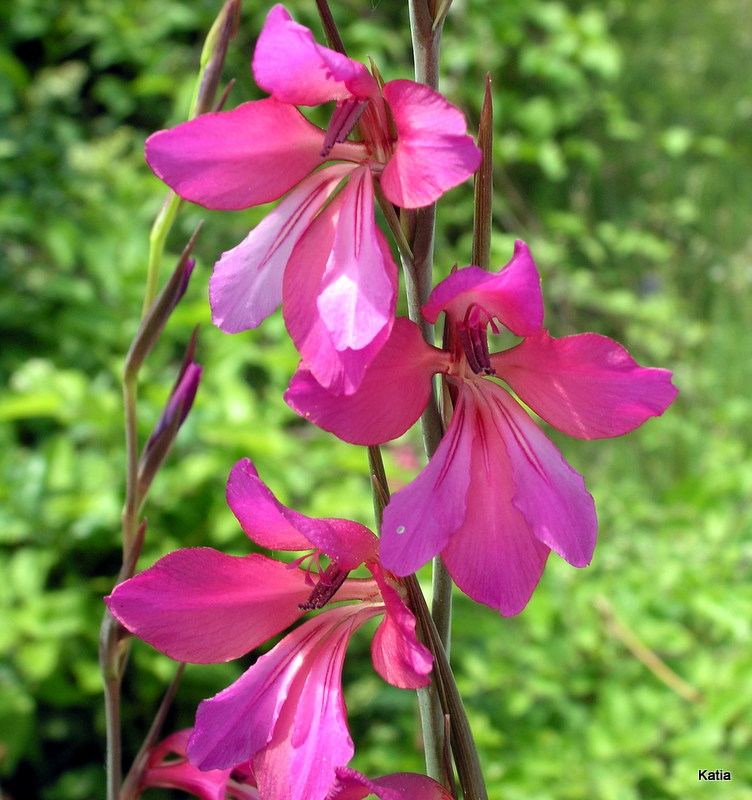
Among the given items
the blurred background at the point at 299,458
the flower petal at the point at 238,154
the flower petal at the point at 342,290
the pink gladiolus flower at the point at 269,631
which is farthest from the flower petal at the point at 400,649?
the blurred background at the point at 299,458

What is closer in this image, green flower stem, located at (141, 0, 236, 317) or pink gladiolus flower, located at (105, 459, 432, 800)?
Answer: pink gladiolus flower, located at (105, 459, 432, 800)

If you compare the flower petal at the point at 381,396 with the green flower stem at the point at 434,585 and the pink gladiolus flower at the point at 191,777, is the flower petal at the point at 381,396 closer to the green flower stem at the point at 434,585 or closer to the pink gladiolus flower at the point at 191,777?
the green flower stem at the point at 434,585

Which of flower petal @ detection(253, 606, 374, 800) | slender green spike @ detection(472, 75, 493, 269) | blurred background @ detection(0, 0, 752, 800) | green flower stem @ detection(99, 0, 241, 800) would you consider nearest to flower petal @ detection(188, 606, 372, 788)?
flower petal @ detection(253, 606, 374, 800)

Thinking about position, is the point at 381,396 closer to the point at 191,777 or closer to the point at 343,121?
the point at 343,121

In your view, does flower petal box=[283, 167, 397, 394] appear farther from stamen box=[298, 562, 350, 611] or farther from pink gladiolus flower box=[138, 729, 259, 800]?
pink gladiolus flower box=[138, 729, 259, 800]

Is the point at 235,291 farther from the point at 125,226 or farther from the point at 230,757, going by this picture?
the point at 125,226
